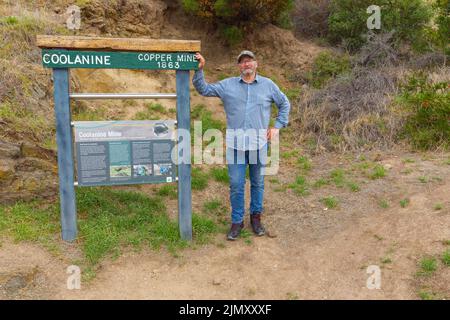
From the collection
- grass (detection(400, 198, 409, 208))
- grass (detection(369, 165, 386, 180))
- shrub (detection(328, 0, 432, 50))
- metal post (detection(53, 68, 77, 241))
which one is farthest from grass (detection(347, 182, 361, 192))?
shrub (detection(328, 0, 432, 50))

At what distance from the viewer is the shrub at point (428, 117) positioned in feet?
23.2

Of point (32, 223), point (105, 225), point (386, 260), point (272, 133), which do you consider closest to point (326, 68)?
point (272, 133)

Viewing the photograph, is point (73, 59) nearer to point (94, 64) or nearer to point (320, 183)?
point (94, 64)

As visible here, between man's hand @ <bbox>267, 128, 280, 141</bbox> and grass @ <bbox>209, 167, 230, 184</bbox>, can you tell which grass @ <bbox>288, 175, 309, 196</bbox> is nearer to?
grass @ <bbox>209, 167, 230, 184</bbox>

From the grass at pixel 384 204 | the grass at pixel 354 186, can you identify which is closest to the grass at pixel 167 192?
the grass at pixel 354 186

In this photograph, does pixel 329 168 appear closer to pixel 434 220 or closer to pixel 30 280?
pixel 434 220

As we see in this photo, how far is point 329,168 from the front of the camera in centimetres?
678

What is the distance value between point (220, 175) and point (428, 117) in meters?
3.47

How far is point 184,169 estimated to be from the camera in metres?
4.63

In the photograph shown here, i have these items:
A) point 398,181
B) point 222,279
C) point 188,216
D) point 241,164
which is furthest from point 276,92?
point 398,181

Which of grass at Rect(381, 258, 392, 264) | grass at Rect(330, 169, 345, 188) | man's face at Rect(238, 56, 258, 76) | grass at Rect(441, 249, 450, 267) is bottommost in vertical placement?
grass at Rect(381, 258, 392, 264)

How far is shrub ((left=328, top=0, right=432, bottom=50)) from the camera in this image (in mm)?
10062

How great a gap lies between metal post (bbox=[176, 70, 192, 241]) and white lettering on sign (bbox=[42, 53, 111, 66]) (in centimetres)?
74

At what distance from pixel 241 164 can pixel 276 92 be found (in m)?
0.79
